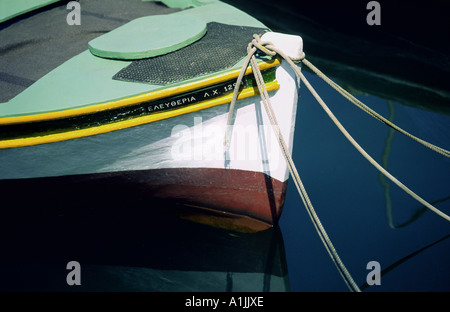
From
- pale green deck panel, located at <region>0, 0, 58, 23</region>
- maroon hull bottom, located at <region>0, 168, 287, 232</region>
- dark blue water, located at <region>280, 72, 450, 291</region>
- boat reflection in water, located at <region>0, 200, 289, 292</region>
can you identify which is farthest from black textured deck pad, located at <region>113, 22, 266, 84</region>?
pale green deck panel, located at <region>0, 0, 58, 23</region>

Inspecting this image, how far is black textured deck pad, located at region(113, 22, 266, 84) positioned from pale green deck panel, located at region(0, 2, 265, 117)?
76 mm

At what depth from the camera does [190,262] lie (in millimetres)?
3283

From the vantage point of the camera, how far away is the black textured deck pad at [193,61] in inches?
108

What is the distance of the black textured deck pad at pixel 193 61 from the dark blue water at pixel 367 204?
60.6 inches

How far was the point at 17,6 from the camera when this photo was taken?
3.88 metres

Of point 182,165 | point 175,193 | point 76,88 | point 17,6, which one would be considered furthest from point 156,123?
point 17,6

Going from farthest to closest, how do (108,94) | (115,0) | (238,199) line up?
(115,0) → (238,199) → (108,94)

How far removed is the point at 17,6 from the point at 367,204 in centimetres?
384

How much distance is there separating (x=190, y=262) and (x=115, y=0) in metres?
2.80

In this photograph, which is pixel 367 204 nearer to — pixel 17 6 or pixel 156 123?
pixel 156 123

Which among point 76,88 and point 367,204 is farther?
point 367,204

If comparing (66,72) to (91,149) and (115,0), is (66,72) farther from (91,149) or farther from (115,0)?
(115,0)

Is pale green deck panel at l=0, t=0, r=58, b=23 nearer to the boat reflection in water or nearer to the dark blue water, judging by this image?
the boat reflection in water
